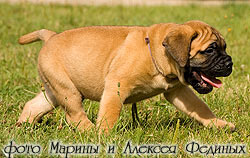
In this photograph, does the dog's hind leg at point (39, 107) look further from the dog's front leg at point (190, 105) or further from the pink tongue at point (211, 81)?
the pink tongue at point (211, 81)

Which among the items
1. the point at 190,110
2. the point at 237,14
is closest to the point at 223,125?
the point at 190,110

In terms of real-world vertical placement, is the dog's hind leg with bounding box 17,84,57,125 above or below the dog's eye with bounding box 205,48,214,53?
below

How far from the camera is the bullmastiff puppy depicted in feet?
13.9

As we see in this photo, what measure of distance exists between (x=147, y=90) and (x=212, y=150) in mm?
935

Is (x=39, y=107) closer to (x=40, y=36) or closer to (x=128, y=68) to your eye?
(x=40, y=36)

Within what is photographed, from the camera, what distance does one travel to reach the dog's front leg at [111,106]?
4.33 m

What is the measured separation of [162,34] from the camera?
449 centimetres

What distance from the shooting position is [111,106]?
434 centimetres

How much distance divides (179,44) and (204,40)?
11.1 inches

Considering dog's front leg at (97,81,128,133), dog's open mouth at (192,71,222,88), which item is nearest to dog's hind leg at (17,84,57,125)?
dog's front leg at (97,81,128,133)

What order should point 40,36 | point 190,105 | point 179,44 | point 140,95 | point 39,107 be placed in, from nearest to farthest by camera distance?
point 179,44, point 140,95, point 190,105, point 39,107, point 40,36

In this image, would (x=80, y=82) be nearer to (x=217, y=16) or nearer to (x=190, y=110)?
(x=190, y=110)

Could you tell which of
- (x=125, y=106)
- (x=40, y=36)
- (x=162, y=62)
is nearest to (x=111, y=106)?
(x=162, y=62)

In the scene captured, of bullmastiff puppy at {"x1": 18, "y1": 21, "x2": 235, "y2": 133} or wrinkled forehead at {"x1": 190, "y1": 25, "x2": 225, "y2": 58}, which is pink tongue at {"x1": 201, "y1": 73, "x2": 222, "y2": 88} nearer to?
bullmastiff puppy at {"x1": 18, "y1": 21, "x2": 235, "y2": 133}
